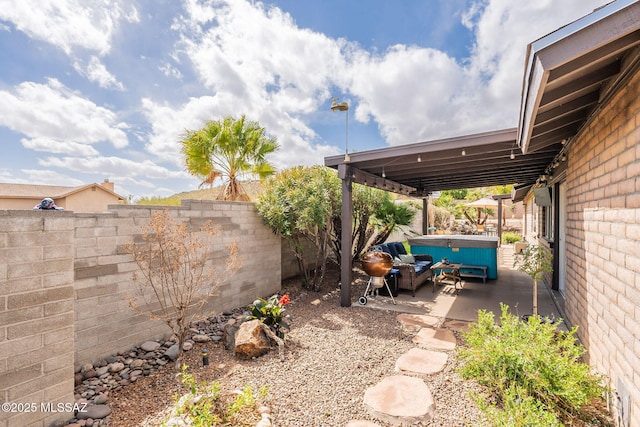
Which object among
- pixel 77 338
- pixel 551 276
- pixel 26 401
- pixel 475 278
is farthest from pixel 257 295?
pixel 551 276

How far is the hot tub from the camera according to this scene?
809 cm

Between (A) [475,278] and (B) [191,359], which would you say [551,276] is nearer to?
(A) [475,278]

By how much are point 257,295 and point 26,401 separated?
13.1ft

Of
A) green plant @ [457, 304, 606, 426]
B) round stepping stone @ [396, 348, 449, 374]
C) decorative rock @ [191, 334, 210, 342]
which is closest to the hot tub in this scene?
round stepping stone @ [396, 348, 449, 374]

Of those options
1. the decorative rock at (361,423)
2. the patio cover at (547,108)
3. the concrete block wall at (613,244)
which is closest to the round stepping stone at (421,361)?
the decorative rock at (361,423)

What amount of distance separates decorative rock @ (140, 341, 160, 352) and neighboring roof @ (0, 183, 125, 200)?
17.9 meters

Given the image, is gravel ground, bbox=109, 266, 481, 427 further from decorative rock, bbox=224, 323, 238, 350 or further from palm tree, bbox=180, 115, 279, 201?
palm tree, bbox=180, 115, 279, 201

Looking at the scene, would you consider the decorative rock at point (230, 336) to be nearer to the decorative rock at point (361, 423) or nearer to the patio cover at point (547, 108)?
the decorative rock at point (361, 423)

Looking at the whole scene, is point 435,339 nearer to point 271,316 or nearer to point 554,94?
point 271,316

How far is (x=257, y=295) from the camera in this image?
20.6 ft

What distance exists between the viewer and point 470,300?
6.31 meters

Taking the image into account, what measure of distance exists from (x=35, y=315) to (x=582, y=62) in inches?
173

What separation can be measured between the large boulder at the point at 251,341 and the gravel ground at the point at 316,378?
0.10m

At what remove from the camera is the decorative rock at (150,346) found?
394cm
